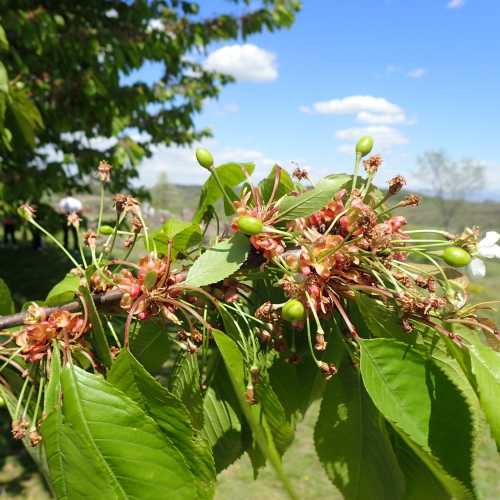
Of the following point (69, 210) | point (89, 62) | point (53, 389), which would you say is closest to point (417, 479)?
point (53, 389)

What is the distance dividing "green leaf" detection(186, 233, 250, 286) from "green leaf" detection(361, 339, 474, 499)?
27 centimetres

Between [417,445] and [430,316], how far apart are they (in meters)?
0.22

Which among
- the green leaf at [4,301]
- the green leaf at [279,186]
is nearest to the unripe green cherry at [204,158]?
the green leaf at [279,186]

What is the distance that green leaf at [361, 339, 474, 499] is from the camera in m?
0.75

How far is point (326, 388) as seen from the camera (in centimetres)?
96

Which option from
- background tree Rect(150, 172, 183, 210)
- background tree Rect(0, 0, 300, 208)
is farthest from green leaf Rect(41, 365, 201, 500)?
background tree Rect(150, 172, 183, 210)

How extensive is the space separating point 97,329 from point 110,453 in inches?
8.4

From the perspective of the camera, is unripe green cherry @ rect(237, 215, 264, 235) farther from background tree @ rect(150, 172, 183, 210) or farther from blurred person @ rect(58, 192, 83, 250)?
background tree @ rect(150, 172, 183, 210)

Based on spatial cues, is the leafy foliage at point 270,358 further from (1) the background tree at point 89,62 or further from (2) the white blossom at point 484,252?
(1) the background tree at point 89,62

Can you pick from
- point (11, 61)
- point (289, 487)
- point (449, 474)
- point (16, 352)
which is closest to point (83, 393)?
point (16, 352)

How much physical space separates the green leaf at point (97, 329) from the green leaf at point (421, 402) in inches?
17.8

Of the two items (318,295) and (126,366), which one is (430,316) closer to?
(318,295)

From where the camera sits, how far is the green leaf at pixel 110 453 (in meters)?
0.72

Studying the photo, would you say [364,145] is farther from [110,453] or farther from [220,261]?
[110,453]
